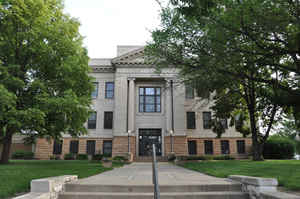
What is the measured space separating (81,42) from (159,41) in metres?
7.44

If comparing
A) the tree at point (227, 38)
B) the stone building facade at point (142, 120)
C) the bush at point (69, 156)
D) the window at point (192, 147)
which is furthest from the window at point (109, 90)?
the tree at point (227, 38)

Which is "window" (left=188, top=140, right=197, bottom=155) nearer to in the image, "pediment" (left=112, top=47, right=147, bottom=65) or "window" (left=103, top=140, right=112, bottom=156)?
"window" (left=103, top=140, right=112, bottom=156)

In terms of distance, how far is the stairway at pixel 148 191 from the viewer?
592 cm

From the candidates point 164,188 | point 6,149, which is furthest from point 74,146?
point 164,188

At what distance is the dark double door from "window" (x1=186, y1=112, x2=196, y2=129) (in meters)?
4.09

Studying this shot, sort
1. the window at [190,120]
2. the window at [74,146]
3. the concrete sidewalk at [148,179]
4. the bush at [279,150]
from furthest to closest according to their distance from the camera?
the window at [190,120] < the window at [74,146] < the bush at [279,150] < the concrete sidewalk at [148,179]

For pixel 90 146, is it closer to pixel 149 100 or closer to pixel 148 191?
pixel 149 100

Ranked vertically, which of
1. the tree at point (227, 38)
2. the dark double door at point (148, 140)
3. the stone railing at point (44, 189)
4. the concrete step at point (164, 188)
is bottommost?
the concrete step at point (164, 188)

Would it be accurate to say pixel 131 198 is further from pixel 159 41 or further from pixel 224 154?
pixel 224 154

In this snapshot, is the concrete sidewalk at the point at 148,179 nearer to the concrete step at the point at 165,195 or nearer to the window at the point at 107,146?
the concrete step at the point at 165,195

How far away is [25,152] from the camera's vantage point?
29.4 metres

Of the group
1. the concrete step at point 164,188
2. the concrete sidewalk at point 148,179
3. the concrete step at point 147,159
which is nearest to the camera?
the concrete step at point 164,188

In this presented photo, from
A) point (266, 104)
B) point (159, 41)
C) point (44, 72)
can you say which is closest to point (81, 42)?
point (44, 72)

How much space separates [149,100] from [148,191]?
79.3ft
